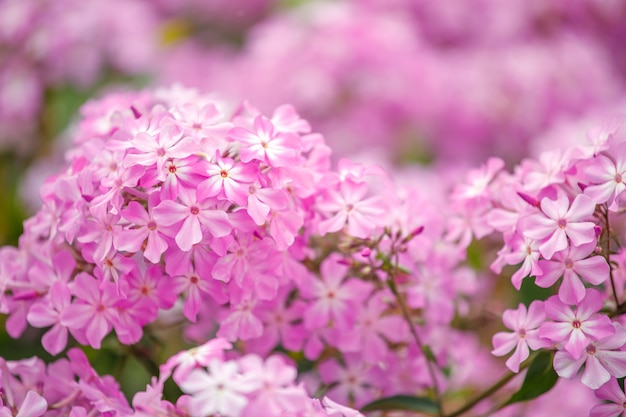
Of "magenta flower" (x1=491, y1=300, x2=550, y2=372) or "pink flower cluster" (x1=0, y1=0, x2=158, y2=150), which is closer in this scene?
"magenta flower" (x1=491, y1=300, x2=550, y2=372)

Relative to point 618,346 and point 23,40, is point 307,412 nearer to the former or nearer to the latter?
point 618,346

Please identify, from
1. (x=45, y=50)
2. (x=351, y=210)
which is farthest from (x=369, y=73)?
(x=351, y=210)

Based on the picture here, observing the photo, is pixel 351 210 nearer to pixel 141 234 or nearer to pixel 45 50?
pixel 141 234

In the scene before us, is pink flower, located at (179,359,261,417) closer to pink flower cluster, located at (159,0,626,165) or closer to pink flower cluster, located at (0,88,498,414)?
Result: pink flower cluster, located at (0,88,498,414)

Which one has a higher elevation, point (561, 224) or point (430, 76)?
point (561, 224)

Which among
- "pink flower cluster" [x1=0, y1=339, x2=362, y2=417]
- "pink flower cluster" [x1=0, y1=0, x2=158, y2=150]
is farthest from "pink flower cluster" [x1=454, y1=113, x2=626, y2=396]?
"pink flower cluster" [x1=0, y1=0, x2=158, y2=150]

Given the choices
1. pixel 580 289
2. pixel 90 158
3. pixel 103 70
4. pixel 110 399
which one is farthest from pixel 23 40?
pixel 580 289
